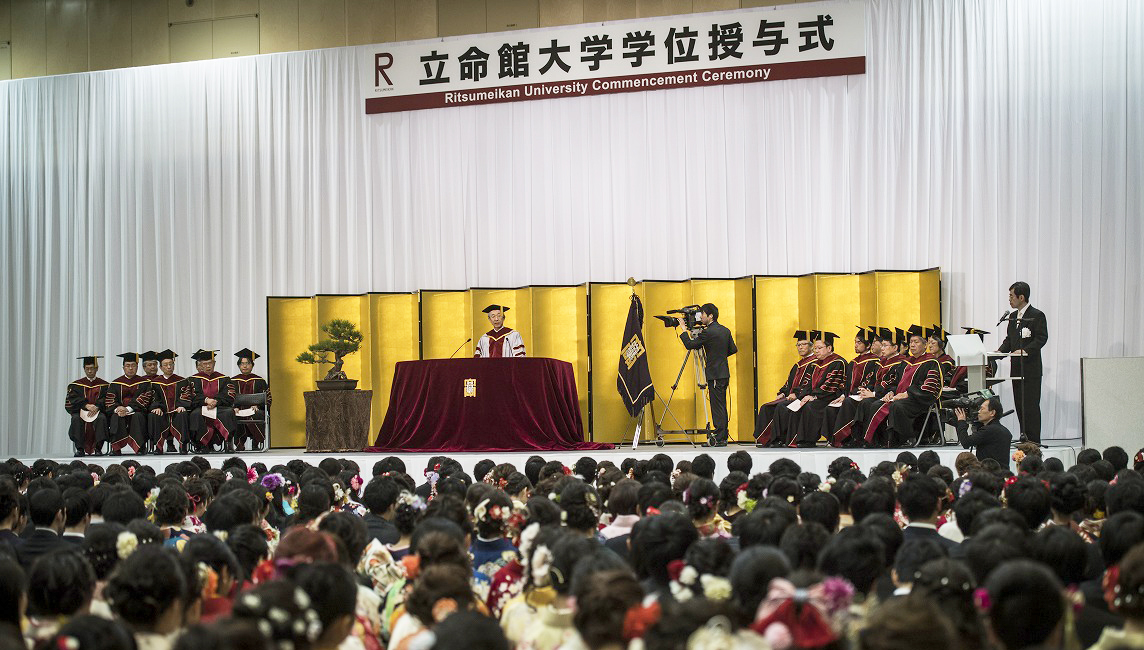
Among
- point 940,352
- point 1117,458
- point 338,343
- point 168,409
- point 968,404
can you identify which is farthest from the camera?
point 168,409

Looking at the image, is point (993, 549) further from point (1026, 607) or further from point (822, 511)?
point (822, 511)

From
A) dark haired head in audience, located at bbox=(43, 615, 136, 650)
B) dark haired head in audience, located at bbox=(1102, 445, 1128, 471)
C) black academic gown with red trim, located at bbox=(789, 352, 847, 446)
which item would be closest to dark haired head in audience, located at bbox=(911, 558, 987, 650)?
dark haired head in audience, located at bbox=(43, 615, 136, 650)

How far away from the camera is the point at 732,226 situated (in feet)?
41.2

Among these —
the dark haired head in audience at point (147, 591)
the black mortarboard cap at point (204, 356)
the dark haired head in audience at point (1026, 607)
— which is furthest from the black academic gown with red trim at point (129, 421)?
the dark haired head in audience at point (1026, 607)

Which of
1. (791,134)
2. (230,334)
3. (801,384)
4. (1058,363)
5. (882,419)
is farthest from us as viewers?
(230,334)

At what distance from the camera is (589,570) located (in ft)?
8.79

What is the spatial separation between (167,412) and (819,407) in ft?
21.7

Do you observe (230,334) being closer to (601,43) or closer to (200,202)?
(200,202)

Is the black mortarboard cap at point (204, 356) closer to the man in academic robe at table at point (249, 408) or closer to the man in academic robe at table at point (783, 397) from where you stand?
the man in academic robe at table at point (249, 408)

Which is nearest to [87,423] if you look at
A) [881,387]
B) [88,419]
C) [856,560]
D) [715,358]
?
[88,419]

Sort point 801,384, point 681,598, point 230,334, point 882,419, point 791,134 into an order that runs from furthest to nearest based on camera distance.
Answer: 1. point 230,334
2. point 791,134
3. point 801,384
4. point 882,419
5. point 681,598

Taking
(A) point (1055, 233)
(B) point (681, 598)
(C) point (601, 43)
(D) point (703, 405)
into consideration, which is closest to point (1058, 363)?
(A) point (1055, 233)

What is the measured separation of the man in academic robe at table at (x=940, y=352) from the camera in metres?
10.1

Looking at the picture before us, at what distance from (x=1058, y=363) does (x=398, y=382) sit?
651 centimetres
